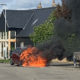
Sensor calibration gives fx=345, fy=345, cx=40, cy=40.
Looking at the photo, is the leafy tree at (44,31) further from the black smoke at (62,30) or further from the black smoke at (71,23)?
the black smoke at (71,23)

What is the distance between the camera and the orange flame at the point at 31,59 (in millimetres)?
27828

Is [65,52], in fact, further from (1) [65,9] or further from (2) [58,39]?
(1) [65,9]

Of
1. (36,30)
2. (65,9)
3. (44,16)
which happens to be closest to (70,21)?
(65,9)

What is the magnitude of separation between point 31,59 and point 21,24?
33.1 metres

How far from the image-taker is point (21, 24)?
6056 cm

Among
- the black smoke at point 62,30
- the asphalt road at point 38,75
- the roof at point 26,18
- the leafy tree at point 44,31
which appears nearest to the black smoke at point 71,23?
the black smoke at point 62,30

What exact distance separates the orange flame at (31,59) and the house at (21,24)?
93.9ft

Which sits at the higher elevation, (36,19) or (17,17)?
(17,17)

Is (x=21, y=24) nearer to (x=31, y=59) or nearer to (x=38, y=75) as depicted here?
(x=31, y=59)

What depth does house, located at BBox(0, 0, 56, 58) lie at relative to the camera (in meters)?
57.8

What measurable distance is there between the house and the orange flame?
28.6m

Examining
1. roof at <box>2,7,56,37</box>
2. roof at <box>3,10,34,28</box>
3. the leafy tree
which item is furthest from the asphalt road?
roof at <box>3,10,34,28</box>

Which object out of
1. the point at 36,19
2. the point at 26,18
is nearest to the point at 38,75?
the point at 36,19

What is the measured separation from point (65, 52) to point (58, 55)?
2.21 ft
